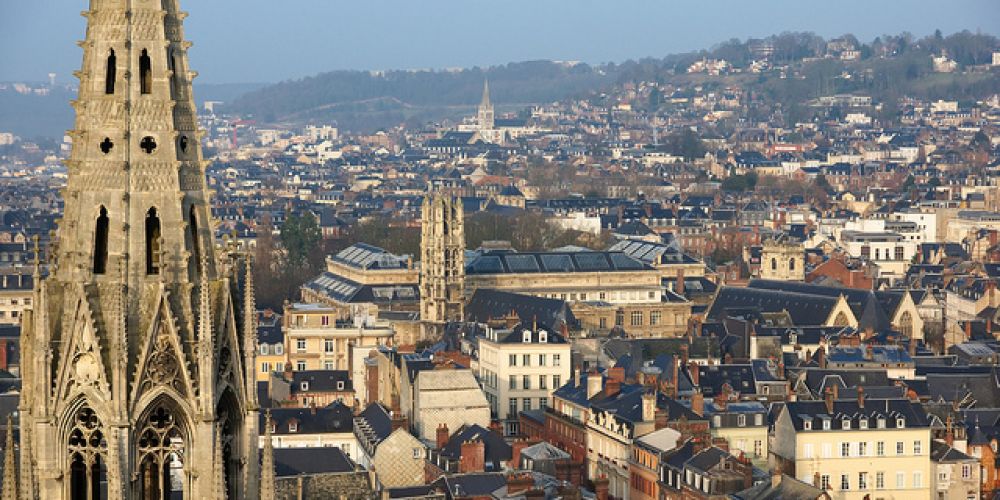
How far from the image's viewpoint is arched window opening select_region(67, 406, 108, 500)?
17969 millimetres

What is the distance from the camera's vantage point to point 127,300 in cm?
1789

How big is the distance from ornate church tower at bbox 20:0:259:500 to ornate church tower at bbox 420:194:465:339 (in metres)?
82.1

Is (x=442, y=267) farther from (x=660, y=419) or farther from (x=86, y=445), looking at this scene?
(x=86, y=445)

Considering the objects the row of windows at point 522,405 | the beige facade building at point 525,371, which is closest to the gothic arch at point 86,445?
the row of windows at point 522,405

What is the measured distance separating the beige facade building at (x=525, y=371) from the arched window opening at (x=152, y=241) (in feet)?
203

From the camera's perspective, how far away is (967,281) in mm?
116312

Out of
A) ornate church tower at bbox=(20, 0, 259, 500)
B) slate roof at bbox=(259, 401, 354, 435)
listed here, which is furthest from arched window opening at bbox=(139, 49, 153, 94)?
slate roof at bbox=(259, 401, 354, 435)

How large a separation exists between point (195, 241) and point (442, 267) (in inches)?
3336

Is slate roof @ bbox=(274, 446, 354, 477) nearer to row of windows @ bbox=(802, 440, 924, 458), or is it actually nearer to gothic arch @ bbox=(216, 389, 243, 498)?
row of windows @ bbox=(802, 440, 924, 458)

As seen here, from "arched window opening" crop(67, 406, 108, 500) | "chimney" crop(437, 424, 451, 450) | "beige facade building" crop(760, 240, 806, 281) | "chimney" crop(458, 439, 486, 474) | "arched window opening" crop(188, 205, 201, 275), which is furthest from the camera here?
"beige facade building" crop(760, 240, 806, 281)

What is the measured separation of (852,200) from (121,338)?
562 ft

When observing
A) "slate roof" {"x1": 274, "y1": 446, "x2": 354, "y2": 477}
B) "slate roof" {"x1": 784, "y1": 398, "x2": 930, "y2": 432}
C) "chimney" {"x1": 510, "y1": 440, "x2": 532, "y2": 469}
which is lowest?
"chimney" {"x1": 510, "y1": 440, "x2": 532, "y2": 469}

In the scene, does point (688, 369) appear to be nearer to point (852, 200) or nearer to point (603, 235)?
point (603, 235)

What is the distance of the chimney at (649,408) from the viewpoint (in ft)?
213
